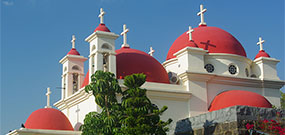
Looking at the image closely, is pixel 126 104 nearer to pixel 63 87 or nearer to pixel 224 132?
pixel 224 132

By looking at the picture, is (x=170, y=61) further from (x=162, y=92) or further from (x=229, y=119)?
(x=229, y=119)

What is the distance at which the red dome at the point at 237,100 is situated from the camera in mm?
20500

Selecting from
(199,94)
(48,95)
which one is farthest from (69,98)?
(199,94)

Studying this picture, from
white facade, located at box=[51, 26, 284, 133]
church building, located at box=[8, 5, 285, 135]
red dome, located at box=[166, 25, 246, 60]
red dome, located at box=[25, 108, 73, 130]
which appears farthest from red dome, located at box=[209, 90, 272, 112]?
red dome, located at box=[25, 108, 73, 130]

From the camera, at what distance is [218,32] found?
2484cm

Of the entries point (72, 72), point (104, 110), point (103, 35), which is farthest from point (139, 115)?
point (72, 72)

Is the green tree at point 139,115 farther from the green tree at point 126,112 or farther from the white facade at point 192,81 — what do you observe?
the white facade at point 192,81

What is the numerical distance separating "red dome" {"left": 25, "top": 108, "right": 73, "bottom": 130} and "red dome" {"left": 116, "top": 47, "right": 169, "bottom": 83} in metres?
3.34

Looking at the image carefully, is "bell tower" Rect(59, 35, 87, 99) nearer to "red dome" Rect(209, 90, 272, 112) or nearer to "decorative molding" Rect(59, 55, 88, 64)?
"decorative molding" Rect(59, 55, 88, 64)

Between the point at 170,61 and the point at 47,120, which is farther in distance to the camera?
the point at 170,61

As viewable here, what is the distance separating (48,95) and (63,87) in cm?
98

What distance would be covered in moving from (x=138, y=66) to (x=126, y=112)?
5.90 m

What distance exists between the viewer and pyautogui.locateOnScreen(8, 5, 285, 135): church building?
67.7 feet

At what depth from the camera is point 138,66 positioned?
21.5 metres
